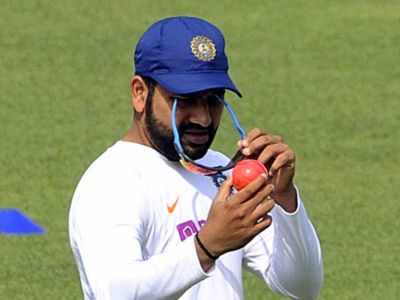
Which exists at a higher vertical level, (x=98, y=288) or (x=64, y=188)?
(x=98, y=288)

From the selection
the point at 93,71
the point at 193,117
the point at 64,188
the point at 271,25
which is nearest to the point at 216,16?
the point at 271,25

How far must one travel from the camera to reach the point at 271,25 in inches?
560

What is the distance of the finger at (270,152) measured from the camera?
167 inches

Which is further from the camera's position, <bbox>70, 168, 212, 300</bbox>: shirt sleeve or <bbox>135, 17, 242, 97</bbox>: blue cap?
<bbox>135, 17, 242, 97</bbox>: blue cap

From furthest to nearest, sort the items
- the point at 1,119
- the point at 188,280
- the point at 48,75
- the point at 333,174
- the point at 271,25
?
the point at 271,25
the point at 48,75
the point at 1,119
the point at 333,174
the point at 188,280

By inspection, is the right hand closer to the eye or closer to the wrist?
the wrist

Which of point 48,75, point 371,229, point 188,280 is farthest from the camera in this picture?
point 48,75

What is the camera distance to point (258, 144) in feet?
13.9

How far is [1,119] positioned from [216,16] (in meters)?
3.22

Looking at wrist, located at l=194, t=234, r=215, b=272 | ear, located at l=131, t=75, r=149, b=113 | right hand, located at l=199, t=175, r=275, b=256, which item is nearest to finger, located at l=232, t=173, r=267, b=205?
right hand, located at l=199, t=175, r=275, b=256

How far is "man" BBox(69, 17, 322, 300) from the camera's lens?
13.3 ft

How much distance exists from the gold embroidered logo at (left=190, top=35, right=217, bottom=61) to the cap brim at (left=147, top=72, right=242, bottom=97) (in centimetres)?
5

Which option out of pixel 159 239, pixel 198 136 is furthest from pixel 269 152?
pixel 159 239

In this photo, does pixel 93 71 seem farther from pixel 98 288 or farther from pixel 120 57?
pixel 98 288
